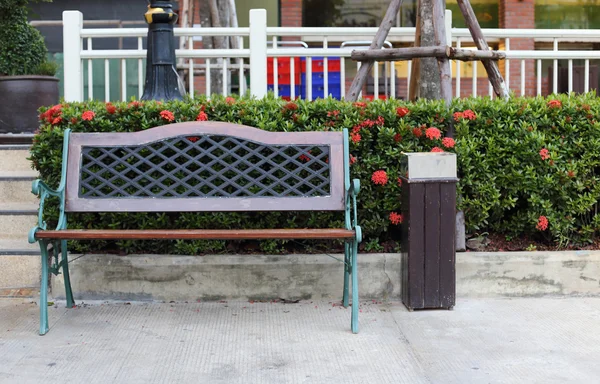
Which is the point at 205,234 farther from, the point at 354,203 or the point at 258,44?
the point at 258,44

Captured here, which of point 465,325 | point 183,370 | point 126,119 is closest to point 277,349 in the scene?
point 183,370

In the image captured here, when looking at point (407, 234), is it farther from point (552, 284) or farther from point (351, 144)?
point (552, 284)

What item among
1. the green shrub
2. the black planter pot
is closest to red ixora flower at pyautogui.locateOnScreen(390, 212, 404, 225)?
the black planter pot

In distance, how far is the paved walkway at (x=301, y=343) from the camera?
146 inches

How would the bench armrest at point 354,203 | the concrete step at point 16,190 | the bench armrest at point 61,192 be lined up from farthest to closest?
the concrete step at point 16,190
the bench armrest at point 61,192
the bench armrest at point 354,203

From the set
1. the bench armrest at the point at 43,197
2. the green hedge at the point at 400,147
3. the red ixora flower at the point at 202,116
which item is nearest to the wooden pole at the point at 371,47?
the green hedge at the point at 400,147

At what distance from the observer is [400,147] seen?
5102mm

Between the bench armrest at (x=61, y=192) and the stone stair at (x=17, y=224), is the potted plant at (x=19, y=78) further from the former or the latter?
the bench armrest at (x=61, y=192)

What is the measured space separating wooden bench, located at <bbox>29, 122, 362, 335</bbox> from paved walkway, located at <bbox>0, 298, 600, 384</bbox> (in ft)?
1.28

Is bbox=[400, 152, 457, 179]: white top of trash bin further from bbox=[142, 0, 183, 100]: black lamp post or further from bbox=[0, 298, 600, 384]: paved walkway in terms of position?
bbox=[142, 0, 183, 100]: black lamp post

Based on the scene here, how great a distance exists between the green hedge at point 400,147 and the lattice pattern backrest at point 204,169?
0.66 ft

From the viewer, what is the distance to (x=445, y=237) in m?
4.75

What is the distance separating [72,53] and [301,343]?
3247mm

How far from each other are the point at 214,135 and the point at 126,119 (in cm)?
70
